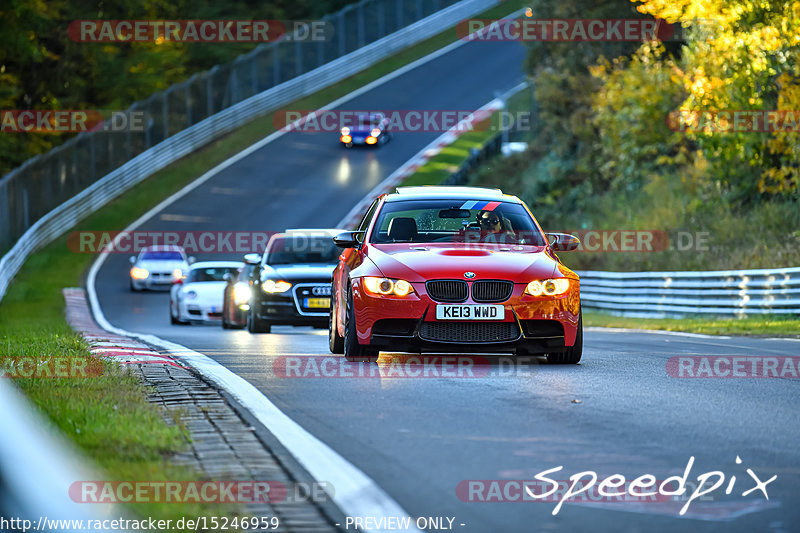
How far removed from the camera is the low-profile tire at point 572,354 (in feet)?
39.7

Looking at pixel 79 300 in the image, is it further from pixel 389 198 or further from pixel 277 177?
pixel 389 198

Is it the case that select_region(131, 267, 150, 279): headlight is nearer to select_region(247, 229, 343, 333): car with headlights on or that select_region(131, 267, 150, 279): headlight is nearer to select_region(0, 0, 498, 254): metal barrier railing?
select_region(0, 0, 498, 254): metal barrier railing

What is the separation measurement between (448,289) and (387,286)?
20.7 inches

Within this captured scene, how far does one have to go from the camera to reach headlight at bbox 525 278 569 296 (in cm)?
1175

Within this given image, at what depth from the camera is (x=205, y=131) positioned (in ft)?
184

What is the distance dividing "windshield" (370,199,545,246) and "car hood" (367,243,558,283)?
40 centimetres

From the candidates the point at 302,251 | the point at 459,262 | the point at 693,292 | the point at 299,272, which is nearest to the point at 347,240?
the point at 459,262

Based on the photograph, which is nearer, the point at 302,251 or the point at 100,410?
the point at 100,410

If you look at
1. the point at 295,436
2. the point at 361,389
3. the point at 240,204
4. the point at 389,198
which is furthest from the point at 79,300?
the point at 295,436

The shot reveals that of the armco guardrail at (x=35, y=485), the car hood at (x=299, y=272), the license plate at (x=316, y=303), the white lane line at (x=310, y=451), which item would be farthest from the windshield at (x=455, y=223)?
the armco guardrail at (x=35, y=485)

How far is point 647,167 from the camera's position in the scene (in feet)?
129

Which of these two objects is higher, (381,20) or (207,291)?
(381,20)

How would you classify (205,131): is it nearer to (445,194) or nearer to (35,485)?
(445,194)

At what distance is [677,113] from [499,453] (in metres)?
29.7
